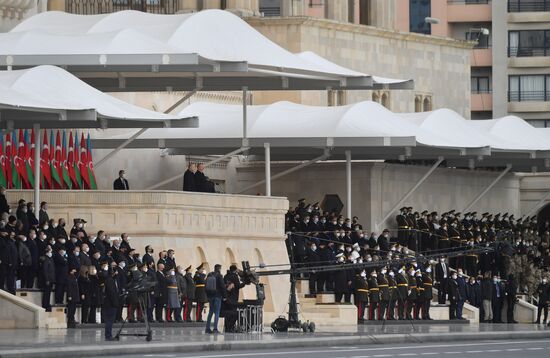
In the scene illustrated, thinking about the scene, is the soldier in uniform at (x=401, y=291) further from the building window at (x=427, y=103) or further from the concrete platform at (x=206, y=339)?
the building window at (x=427, y=103)

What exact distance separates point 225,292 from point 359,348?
4197 millimetres

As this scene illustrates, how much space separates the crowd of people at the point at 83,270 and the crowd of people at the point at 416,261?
210 inches

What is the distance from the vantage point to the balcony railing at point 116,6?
82250 mm

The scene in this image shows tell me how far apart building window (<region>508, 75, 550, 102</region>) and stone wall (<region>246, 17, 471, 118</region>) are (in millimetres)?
19083

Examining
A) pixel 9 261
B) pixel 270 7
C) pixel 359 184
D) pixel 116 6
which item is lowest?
pixel 9 261

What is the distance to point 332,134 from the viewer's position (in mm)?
69250

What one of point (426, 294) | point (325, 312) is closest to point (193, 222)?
point (325, 312)

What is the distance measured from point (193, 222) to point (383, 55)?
1070 inches

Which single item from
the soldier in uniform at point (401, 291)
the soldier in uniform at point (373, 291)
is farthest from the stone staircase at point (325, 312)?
the soldier in uniform at point (401, 291)

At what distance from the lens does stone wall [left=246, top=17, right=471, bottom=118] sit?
80.6 metres

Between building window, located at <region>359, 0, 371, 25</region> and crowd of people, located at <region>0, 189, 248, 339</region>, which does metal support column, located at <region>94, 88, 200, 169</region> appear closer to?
crowd of people, located at <region>0, 189, 248, 339</region>

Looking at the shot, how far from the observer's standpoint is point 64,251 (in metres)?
53.2

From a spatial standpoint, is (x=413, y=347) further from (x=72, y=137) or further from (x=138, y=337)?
(x=72, y=137)

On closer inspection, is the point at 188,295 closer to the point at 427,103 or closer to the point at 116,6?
the point at 116,6
